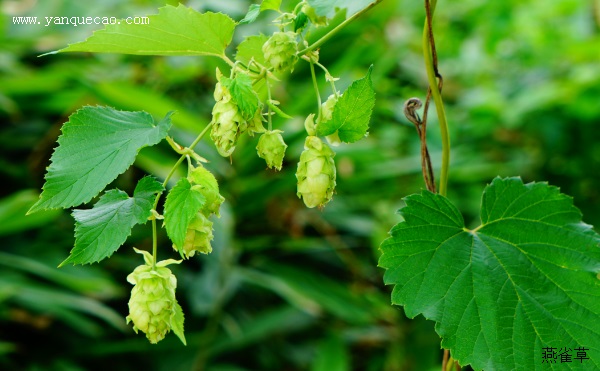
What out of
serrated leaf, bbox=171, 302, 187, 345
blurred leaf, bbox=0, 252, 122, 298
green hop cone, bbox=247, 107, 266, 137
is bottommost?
serrated leaf, bbox=171, 302, 187, 345

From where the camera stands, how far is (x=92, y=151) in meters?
0.49

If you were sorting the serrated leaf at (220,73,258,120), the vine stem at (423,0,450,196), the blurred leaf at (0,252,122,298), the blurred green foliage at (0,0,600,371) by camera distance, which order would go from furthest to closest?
the blurred green foliage at (0,0,600,371)
the blurred leaf at (0,252,122,298)
the vine stem at (423,0,450,196)
the serrated leaf at (220,73,258,120)

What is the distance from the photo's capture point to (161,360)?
1622mm

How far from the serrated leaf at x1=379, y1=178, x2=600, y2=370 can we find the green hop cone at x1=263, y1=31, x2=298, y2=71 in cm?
16

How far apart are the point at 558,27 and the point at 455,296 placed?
165cm

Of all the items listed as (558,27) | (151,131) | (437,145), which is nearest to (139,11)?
(437,145)

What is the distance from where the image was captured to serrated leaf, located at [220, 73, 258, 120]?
0.45 metres

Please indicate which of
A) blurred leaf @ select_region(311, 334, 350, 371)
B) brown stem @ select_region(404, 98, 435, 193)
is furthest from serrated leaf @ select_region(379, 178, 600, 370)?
blurred leaf @ select_region(311, 334, 350, 371)

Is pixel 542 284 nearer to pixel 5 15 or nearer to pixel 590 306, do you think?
pixel 590 306

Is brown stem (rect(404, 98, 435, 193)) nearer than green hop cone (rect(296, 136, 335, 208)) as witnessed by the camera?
No

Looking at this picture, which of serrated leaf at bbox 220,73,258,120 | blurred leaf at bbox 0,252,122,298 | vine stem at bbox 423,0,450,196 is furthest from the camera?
blurred leaf at bbox 0,252,122,298

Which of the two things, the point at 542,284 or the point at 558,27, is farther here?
the point at 558,27

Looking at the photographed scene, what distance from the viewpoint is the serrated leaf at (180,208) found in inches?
17.8

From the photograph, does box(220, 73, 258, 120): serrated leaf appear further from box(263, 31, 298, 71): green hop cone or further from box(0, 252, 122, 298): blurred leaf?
box(0, 252, 122, 298): blurred leaf
